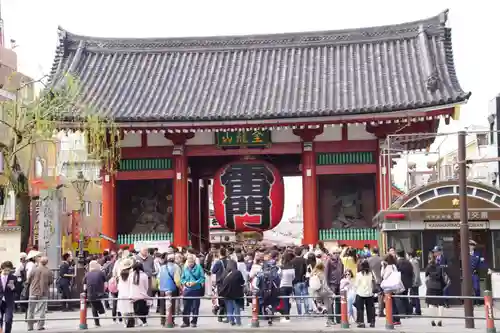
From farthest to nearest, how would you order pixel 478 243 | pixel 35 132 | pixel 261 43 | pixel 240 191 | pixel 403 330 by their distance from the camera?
pixel 261 43
pixel 240 191
pixel 35 132
pixel 478 243
pixel 403 330

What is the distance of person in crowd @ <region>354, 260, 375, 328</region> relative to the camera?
1834 centimetres

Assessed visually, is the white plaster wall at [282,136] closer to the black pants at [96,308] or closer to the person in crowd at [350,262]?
the person in crowd at [350,262]

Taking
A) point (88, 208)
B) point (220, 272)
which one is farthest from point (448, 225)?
point (88, 208)

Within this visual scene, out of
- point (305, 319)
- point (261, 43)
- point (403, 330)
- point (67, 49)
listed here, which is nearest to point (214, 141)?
point (261, 43)

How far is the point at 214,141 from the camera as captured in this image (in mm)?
30688

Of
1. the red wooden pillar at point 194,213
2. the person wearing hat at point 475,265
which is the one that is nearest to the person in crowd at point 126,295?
the person wearing hat at point 475,265

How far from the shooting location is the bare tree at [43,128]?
77.4 ft

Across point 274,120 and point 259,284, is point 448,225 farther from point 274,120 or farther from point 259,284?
point 274,120

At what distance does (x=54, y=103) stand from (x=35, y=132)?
1.55 m

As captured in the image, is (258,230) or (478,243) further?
(258,230)

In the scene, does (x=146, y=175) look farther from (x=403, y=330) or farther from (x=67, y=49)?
(x=403, y=330)

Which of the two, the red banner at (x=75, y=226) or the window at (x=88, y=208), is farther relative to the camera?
the window at (x=88, y=208)

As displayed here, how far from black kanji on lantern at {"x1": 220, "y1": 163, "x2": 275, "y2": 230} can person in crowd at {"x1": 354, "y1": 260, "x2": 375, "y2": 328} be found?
11283 mm

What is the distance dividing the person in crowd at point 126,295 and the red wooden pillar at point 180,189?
10.4 m
